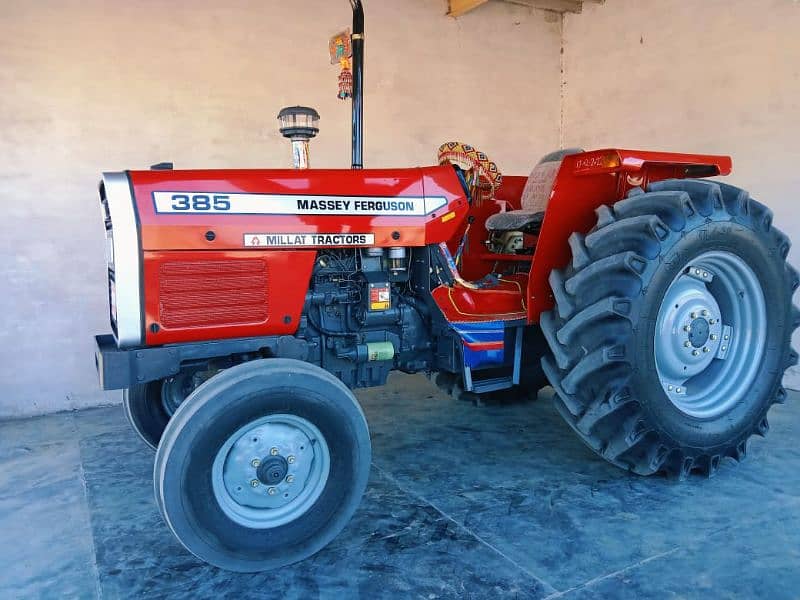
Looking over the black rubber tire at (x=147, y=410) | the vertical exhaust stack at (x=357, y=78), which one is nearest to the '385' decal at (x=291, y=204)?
the vertical exhaust stack at (x=357, y=78)

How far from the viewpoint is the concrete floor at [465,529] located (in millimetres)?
2197

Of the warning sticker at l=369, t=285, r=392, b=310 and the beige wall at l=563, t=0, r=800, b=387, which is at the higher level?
the beige wall at l=563, t=0, r=800, b=387

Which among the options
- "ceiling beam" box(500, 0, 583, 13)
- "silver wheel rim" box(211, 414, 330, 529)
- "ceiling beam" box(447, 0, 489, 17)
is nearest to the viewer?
"silver wheel rim" box(211, 414, 330, 529)

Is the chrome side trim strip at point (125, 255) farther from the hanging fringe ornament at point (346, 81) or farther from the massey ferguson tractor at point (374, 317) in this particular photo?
the hanging fringe ornament at point (346, 81)

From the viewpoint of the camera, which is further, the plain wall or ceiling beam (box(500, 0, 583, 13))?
ceiling beam (box(500, 0, 583, 13))

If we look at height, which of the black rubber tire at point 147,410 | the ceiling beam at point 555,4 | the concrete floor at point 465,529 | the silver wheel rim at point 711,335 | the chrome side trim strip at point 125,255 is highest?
the ceiling beam at point 555,4

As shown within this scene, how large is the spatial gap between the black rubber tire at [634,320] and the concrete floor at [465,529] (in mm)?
251

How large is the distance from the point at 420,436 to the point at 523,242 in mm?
1222

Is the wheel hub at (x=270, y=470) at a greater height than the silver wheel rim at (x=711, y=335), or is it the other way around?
the silver wheel rim at (x=711, y=335)

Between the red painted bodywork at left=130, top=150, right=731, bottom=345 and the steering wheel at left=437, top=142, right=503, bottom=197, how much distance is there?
1.62 ft

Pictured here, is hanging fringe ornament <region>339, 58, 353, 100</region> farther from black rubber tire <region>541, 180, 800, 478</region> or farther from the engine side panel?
black rubber tire <region>541, 180, 800, 478</region>

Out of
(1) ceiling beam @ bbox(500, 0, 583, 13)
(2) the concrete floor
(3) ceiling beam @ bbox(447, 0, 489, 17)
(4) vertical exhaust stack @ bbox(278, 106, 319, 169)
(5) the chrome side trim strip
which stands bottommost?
(2) the concrete floor

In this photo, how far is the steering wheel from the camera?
3.45m

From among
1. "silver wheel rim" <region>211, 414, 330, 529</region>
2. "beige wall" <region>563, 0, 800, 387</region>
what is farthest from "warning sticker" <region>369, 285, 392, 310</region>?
"beige wall" <region>563, 0, 800, 387</region>
